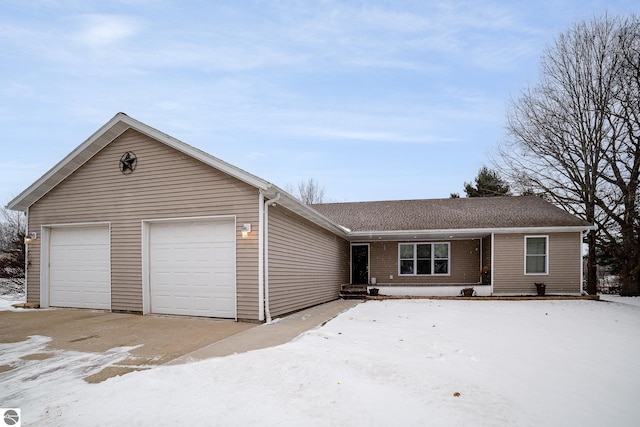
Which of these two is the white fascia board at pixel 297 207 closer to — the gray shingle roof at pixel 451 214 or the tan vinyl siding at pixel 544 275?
the gray shingle roof at pixel 451 214

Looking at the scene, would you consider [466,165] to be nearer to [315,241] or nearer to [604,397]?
[315,241]

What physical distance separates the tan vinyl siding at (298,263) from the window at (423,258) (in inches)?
136

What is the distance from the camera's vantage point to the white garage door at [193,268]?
26.6 feet

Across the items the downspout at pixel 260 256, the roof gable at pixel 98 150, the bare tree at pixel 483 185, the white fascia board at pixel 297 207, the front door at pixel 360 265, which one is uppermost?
the bare tree at pixel 483 185

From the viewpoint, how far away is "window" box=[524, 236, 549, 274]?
45.1 ft

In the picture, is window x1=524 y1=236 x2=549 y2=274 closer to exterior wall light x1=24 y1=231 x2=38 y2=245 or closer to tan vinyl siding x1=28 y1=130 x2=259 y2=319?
tan vinyl siding x1=28 y1=130 x2=259 y2=319

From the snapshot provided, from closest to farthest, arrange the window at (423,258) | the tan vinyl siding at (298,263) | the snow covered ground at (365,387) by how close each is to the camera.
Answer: the snow covered ground at (365,387) → the tan vinyl siding at (298,263) → the window at (423,258)

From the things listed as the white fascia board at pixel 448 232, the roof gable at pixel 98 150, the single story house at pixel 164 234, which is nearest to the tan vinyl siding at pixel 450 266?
the white fascia board at pixel 448 232

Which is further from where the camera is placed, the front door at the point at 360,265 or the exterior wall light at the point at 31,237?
the front door at the point at 360,265

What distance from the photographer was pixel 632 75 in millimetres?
15367

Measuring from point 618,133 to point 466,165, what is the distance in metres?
13.2

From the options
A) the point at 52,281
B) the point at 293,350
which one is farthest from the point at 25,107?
the point at 293,350

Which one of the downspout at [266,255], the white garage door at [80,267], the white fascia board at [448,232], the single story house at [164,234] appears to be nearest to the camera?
the downspout at [266,255]

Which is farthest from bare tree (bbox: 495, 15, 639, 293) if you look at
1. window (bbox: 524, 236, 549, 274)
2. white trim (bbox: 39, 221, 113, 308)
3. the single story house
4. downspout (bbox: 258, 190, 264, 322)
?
white trim (bbox: 39, 221, 113, 308)
